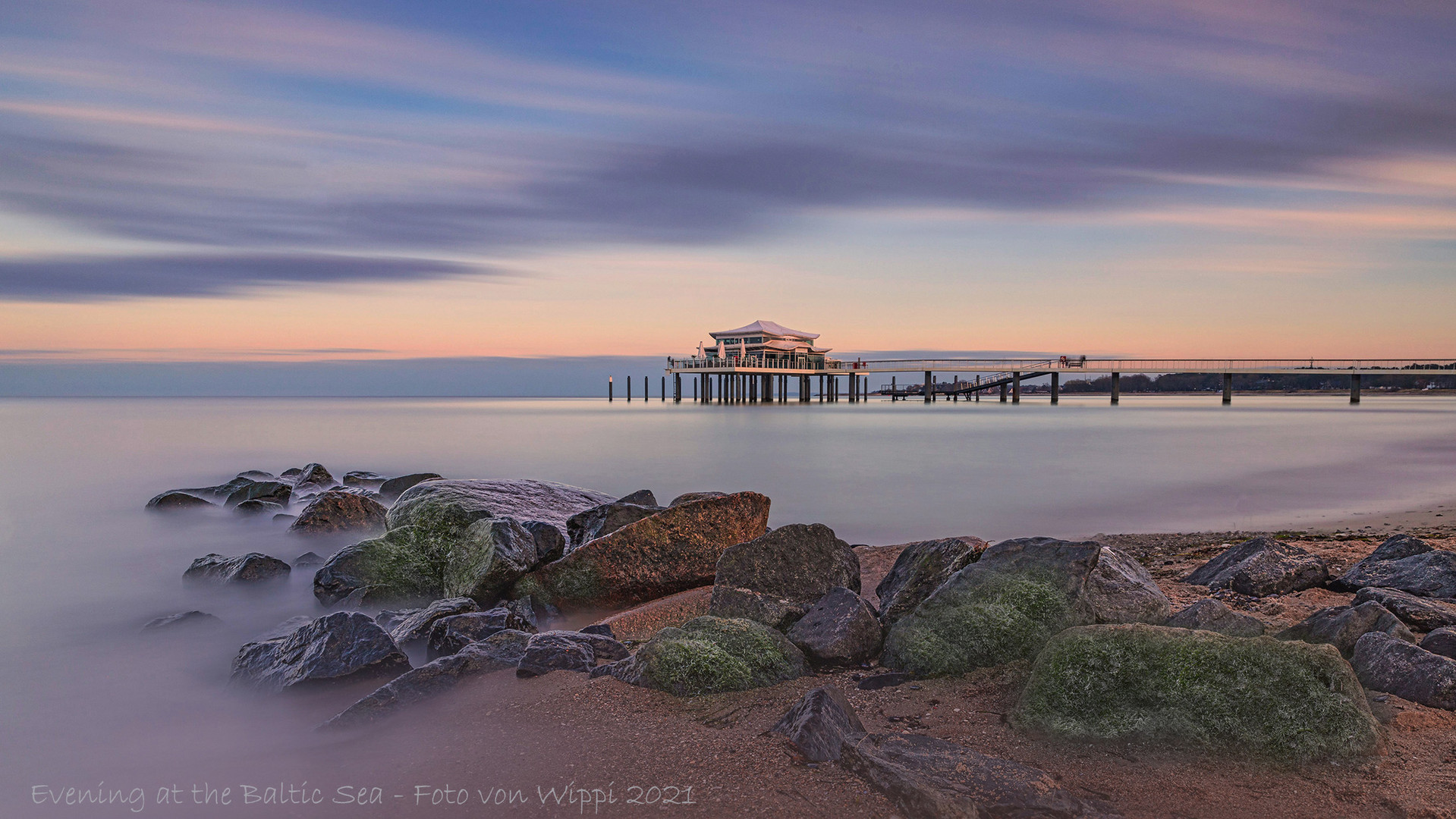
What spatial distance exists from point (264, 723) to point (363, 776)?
1340 mm

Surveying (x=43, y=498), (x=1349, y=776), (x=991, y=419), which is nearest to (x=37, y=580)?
(x=43, y=498)

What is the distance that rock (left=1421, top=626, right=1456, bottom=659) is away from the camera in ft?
14.1

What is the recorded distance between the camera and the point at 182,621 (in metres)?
7.08

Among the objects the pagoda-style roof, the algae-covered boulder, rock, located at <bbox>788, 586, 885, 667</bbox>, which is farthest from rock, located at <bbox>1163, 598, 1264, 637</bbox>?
the pagoda-style roof

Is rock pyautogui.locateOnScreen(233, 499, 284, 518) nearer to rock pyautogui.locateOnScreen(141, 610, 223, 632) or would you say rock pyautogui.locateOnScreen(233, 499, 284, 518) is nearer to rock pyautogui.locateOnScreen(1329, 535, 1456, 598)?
rock pyautogui.locateOnScreen(141, 610, 223, 632)

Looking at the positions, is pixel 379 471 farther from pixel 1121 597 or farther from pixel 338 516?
pixel 1121 597

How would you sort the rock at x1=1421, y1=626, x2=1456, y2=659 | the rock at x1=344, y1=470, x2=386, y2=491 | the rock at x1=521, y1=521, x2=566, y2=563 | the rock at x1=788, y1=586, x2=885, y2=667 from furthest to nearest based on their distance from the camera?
the rock at x1=344, y1=470, x2=386, y2=491, the rock at x1=521, y1=521, x2=566, y2=563, the rock at x1=788, y1=586, x2=885, y2=667, the rock at x1=1421, y1=626, x2=1456, y2=659

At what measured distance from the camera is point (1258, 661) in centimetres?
376

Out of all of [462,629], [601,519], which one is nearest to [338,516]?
[601,519]

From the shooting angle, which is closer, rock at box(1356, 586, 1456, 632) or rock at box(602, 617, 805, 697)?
rock at box(602, 617, 805, 697)

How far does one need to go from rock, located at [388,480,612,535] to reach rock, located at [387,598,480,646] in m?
1.50

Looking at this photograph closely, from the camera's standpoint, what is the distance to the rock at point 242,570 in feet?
28.7

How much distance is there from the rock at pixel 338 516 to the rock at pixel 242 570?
2.15m

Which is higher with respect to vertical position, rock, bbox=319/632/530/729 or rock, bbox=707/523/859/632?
rock, bbox=707/523/859/632
